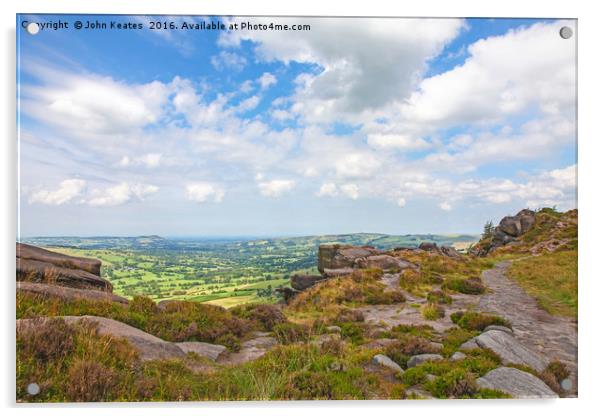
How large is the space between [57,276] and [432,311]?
7.05m

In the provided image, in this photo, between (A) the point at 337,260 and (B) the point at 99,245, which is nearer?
(B) the point at 99,245

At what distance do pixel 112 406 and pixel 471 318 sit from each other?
20.7ft

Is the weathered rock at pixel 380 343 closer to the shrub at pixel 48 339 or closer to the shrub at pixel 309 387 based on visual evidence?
the shrub at pixel 309 387

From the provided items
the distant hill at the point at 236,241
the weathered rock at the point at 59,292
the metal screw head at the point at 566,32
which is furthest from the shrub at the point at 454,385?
the metal screw head at the point at 566,32

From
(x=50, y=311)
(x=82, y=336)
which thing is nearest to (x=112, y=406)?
(x=82, y=336)

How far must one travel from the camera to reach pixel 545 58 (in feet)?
20.2

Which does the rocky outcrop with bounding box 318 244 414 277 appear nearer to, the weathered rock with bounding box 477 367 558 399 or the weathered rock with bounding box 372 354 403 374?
the weathered rock with bounding box 372 354 403 374

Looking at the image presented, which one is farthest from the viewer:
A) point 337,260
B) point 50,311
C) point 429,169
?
point 337,260

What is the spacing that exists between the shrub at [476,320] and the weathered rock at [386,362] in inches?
63.8

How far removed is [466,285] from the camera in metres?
7.10

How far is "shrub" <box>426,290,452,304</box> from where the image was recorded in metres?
6.79

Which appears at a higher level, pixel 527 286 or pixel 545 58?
pixel 545 58

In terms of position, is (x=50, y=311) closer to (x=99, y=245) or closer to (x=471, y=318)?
(x=99, y=245)

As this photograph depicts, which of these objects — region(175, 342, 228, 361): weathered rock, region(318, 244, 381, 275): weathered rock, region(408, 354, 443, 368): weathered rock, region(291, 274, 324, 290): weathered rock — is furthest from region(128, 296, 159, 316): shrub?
region(408, 354, 443, 368): weathered rock
